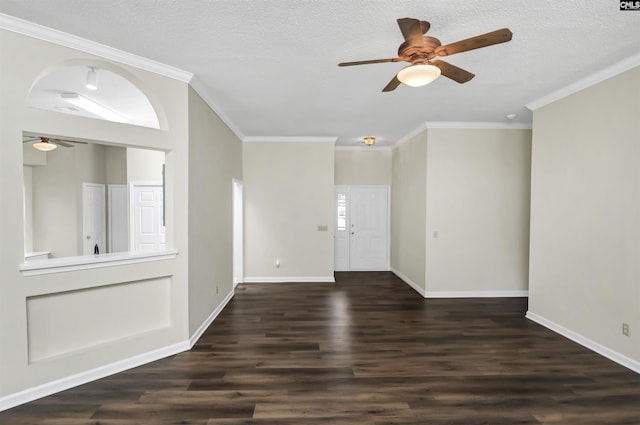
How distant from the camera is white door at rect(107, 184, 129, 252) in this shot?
21.1 feet

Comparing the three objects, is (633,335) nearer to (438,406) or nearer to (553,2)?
(438,406)

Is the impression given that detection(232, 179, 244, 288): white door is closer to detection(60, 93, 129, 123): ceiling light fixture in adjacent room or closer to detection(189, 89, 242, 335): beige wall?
detection(189, 89, 242, 335): beige wall

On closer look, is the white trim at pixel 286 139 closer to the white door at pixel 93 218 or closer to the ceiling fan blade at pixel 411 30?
the white door at pixel 93 218

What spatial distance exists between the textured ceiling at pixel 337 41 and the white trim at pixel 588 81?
3.0 inches

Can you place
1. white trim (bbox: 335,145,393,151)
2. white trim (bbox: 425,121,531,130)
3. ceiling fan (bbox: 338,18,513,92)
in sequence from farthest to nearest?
white trim (bbox: 335,145,393,151), white trim (bbox: 425,121,531,130), ceiling fan (bbox: 338,18,513,92)

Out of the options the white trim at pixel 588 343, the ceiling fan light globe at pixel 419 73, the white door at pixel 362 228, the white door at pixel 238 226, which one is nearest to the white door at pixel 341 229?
the white door at pixel 362 228

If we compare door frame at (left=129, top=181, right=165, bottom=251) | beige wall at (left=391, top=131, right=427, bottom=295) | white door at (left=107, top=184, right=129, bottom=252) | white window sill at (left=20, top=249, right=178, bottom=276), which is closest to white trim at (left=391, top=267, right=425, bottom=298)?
beige wall at (left=391, top=131, right=427, bottom=295)

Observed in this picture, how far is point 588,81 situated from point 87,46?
479 centimetres

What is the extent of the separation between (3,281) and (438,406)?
3.28 metres

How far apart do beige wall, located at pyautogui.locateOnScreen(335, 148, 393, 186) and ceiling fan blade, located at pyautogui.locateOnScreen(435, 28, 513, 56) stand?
194 inches

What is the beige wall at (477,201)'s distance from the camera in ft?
16.1

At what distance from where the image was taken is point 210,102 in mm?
3834

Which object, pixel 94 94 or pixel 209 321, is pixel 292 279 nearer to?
pixel 209 321

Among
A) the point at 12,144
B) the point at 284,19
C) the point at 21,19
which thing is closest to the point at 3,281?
the point at 12,144
